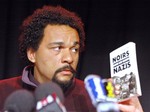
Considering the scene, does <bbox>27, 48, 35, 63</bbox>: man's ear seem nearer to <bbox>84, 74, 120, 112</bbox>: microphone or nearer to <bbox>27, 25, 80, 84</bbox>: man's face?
<bbox>27, 25, 80, 84</bbox>: man's face

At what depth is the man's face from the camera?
3.80 ft

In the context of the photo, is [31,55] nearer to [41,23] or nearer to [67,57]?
[41,23]

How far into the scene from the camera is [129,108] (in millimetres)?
1048

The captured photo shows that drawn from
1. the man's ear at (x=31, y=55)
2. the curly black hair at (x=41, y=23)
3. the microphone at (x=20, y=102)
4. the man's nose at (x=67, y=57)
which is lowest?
the microphone at (x=20, y=102)

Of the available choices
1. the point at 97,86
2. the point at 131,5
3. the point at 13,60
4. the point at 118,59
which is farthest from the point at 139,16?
the point at 97,86

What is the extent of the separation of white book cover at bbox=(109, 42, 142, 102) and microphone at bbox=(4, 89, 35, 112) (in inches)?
11.5

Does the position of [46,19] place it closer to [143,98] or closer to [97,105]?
[97,105]

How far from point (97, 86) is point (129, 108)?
13.7 inches

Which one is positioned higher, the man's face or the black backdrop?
the black backdrop

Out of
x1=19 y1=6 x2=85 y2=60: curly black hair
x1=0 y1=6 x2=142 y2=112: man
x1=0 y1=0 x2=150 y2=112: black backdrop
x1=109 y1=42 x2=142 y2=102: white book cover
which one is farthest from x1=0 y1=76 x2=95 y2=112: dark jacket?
x1=0 y1=0 x2=150 y2=112: black backdrop

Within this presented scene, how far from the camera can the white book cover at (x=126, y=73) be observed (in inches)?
38.7

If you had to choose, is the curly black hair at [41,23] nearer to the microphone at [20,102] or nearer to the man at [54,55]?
the man at [54,55]

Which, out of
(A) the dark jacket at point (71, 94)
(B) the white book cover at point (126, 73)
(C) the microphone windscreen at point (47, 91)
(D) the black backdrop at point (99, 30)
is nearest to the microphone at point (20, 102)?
(C) the microphone windscreen at point (47, 91)

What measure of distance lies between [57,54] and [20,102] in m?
0.42
